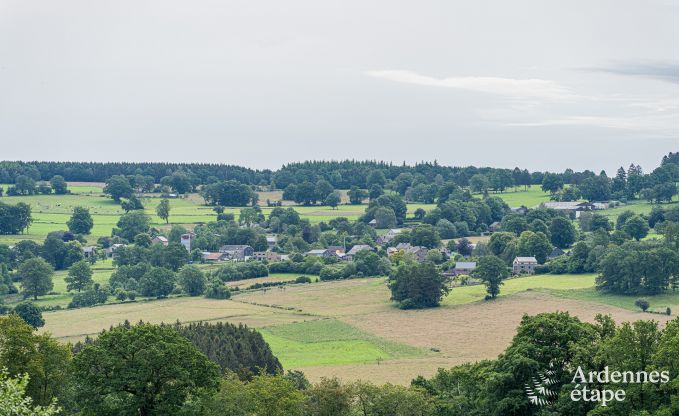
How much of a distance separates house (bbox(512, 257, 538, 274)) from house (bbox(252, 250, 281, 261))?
3172 cm

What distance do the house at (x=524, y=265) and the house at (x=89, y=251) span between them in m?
53.0

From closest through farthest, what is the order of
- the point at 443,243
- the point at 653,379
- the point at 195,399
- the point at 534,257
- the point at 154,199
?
the point at 653,379 → the point at 195,399 → the point at 534,257 → the point at 443,243 → the point at 154,199

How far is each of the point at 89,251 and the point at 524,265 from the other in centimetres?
5659

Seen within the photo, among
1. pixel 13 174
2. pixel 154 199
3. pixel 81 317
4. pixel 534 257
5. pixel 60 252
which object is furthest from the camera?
pixel 13 174

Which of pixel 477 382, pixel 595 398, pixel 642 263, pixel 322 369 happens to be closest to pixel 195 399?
pixel 477 382

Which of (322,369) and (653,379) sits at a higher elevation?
(653,379)

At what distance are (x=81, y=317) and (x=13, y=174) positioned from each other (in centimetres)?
11961

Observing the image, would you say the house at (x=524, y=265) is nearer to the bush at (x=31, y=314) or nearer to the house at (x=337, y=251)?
the house at (x=337, y=251)

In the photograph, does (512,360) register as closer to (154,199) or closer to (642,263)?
(642,263)

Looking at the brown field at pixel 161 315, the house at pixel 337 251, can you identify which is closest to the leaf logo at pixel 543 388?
the brown field at pixel 161 315

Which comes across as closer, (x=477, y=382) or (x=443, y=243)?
(x=477, y=382)

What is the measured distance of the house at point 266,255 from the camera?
12954 cm

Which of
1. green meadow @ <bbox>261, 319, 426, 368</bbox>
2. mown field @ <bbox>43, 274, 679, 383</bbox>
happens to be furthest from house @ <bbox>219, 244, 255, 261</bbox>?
green meadow @ <bbox>261, 319, 426, 368</bbox>

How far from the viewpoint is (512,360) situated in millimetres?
37406
